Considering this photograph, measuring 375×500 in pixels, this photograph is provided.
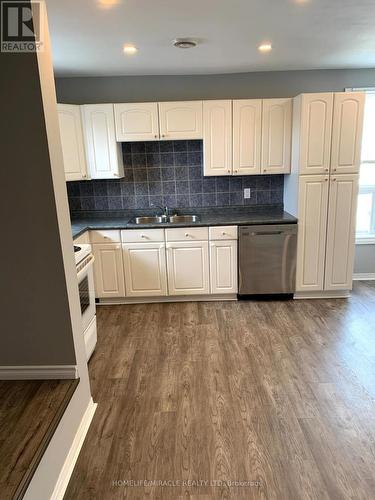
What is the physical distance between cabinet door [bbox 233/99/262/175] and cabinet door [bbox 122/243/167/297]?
126 centimetres

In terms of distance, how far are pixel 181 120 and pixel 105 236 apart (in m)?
1.48

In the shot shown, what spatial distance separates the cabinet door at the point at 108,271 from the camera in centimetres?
372

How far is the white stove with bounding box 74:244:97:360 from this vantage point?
2582mm

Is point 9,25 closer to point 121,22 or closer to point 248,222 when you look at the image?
point 121,22

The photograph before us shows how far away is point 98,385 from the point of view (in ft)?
8.19

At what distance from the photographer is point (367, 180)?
4195 mm

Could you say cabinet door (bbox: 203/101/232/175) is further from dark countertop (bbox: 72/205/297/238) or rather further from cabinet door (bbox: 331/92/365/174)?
cabinet door (bbox: 331/92/365/174)

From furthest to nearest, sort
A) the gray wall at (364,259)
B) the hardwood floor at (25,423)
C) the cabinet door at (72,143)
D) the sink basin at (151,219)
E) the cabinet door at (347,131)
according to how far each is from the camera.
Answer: the gray wall at (364,259), the sink basin at (151,219), the cabinet door at (72,143), the cabinet door at (347,131), the hardwood floor at (25,423)

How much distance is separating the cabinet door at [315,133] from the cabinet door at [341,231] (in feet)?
0.76

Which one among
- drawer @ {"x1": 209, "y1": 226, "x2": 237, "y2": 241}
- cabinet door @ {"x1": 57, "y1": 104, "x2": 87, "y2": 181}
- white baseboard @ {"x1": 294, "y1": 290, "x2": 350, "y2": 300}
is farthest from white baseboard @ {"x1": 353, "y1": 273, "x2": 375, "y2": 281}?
cabinet door @ {"x1": 57, "y1": 104, "x2": 87, "y2": 181}

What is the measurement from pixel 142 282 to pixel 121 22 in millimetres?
2410
